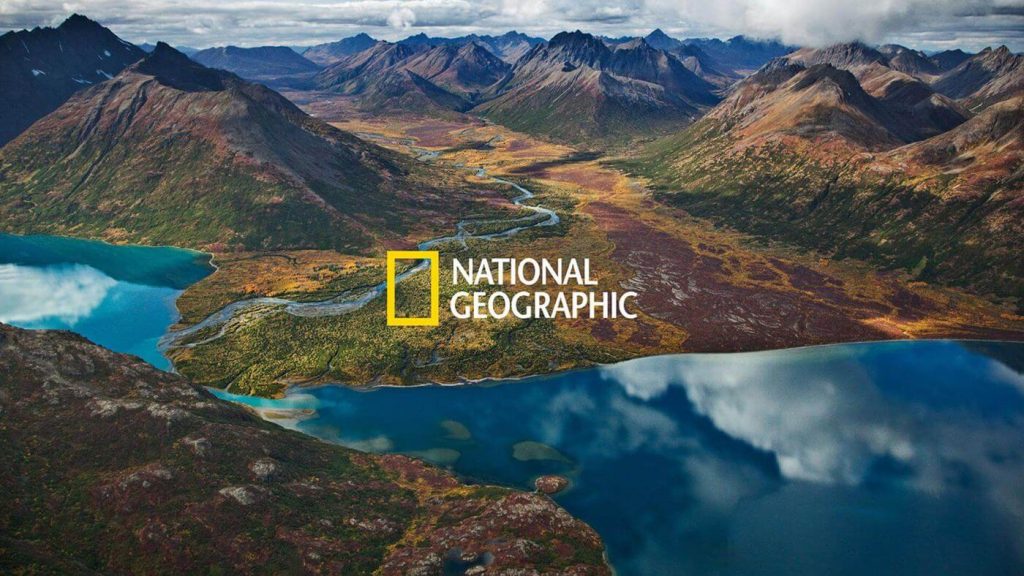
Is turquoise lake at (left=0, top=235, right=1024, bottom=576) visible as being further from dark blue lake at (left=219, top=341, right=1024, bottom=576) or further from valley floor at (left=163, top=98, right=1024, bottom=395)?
valley floor at (left=163, top=98, right=1024, bottom=395)

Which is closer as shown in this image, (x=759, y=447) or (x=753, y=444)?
(x=759, y=447)

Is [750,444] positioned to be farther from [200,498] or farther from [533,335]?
[200,498]

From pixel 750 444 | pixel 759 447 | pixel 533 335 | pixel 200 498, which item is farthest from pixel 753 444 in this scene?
pixel 200 498

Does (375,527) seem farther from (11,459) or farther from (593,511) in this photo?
(11,459)

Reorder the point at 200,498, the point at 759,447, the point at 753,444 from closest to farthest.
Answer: the point at 200,498 < the point at 759,447 < the point at 753,444

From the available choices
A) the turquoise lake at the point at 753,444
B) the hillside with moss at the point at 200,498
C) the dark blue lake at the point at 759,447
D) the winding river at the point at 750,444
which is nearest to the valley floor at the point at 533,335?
the winding river at the point at 750,444
